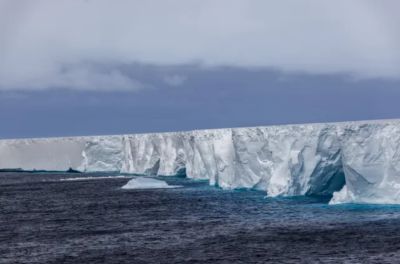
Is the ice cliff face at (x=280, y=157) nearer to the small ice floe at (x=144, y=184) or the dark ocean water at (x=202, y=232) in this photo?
the dark ocean water at (x=202, y=232)

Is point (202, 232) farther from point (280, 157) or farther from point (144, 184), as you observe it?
point (144, 184)

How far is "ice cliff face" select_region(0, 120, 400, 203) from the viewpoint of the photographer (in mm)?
32500

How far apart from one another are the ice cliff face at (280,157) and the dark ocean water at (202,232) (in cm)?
106

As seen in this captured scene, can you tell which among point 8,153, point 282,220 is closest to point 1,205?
point 282,220

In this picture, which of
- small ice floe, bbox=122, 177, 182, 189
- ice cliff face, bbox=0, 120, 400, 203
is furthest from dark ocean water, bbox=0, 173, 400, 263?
small ice floe, bbox=122, 177, 182, 189

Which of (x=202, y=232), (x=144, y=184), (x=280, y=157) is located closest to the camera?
(x=202, y=232)

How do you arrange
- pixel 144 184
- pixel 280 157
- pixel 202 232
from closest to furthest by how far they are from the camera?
pixel 202 232, pixel 280 157, pixel 144 184

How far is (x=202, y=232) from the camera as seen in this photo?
94.0 feet

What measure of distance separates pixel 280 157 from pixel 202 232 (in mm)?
11915

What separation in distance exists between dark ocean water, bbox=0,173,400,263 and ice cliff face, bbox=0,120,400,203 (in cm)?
106

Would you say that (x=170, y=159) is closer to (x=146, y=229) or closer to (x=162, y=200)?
(x=162, y=200)

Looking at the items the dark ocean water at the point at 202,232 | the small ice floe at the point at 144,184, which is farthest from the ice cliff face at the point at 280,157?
the small ice floe at the point at 144,184

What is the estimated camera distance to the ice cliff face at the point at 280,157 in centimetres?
3250

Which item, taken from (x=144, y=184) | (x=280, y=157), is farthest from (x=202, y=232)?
(x=144, y=184)
